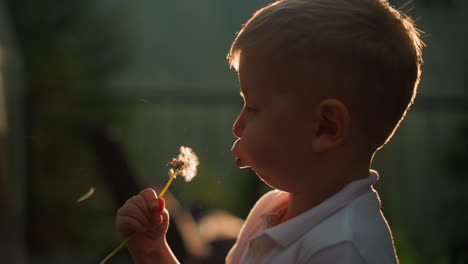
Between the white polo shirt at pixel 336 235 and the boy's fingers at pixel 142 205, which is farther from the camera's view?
the boy's fingers at pixel 142 205

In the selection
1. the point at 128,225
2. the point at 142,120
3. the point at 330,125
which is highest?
the point at 330,125

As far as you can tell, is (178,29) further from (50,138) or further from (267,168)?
(267,168)

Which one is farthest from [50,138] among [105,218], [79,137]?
[105,218]

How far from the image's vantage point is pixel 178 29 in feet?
13.1

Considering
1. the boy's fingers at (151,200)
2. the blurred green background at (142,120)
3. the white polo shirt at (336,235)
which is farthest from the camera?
the blurred green background at (142,120)

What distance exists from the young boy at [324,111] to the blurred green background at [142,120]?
4.34 ft

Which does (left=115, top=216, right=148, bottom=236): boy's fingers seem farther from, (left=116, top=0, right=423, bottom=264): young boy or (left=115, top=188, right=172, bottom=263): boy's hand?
(left=116, top=0, right=423, bottom=264): young boy

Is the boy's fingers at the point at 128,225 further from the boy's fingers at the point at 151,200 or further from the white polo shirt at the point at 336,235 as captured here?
the white polo shirt at the point at 336,235

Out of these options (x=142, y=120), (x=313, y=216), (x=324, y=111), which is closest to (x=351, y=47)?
(x=324, y=111)

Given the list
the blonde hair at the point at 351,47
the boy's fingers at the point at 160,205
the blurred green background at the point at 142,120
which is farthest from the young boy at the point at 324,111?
the blurred green background at the point at 142,120

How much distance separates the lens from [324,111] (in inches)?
27.4

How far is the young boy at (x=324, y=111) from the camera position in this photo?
0.67 m

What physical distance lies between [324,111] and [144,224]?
260 mm

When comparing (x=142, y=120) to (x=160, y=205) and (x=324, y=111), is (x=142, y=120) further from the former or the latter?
(x=324, y=111)
